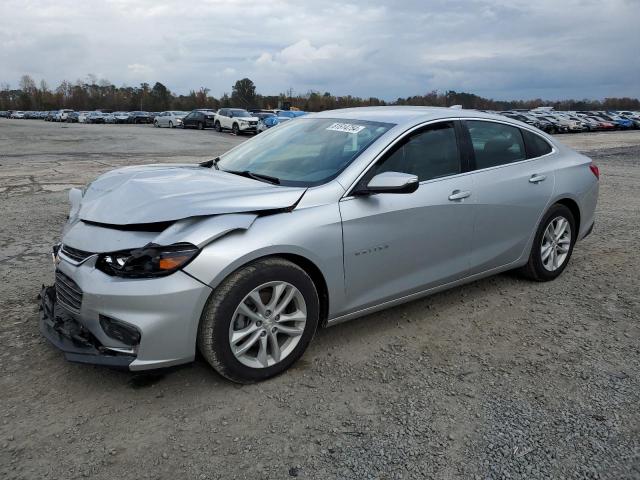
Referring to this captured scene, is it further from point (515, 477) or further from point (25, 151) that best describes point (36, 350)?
point (25, 151)

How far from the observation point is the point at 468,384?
10.4 ft

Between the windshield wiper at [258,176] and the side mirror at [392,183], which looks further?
the windshield wiper at [258,176]

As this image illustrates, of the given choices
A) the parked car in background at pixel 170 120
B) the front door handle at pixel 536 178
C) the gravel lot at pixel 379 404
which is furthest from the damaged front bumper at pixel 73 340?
the parked car in background at pixel 170 120

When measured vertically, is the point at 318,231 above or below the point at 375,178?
below

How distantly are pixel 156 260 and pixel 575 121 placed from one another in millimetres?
42238

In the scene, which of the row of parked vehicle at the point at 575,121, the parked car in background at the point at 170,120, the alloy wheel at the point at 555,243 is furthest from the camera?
the parked car in background at the point at 170,120

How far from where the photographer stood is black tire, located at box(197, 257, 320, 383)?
285cm

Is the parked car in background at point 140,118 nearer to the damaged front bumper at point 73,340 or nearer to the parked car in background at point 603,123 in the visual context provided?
the parked car in background at point 603,123

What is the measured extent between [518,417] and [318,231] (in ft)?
4.95

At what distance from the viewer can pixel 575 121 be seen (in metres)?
39.0

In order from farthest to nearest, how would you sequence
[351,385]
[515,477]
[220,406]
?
1. [351,385]
2. [220,406]
3. [515,477]

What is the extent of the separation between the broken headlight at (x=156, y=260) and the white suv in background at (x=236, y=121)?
30746mm

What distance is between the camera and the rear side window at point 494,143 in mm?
4172

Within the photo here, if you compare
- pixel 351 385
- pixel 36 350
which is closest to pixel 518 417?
pixel 351 385
